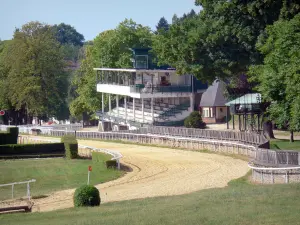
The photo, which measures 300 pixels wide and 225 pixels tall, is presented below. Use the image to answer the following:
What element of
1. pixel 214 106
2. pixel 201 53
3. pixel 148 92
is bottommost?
pixel 214 106

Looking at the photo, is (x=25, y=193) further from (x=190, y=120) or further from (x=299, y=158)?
(x=190, y=120)

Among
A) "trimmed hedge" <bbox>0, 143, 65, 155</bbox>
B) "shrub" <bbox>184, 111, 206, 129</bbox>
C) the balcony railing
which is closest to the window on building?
the balcony railing

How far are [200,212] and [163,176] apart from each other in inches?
728

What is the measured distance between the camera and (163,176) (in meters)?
33.8

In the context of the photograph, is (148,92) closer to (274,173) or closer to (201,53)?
(201,53)

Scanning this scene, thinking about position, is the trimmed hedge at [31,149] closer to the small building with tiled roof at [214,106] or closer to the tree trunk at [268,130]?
the tree trunk at [268,130]

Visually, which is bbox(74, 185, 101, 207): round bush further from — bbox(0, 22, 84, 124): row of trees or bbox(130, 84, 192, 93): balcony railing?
bbox(0, 22, 84, 124): row of trees

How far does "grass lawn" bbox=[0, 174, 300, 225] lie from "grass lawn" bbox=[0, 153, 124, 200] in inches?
405

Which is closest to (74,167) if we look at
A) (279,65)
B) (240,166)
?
(240,166)

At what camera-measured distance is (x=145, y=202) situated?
1942cm

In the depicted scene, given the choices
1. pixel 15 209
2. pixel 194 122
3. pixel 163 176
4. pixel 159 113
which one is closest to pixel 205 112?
pixel 159 113

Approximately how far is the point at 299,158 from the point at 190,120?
1370 inches

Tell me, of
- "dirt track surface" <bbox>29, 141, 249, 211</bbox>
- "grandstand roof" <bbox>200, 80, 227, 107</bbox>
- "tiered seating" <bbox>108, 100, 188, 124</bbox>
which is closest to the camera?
"dirt track surface" <bbox>29, 141, 249, 211</bbox>

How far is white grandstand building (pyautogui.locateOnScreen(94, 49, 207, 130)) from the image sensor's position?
6694cm
